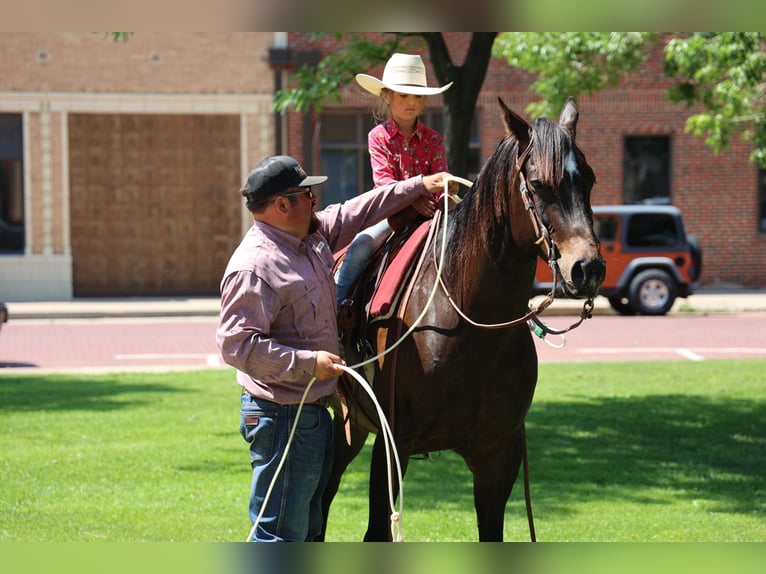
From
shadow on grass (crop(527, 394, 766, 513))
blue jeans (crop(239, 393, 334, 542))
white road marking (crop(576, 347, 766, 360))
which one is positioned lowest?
white road marking (crop(576, 347, 766, 360))

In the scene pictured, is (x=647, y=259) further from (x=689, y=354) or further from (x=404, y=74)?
(x=404, y=74)

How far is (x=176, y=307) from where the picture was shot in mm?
23672

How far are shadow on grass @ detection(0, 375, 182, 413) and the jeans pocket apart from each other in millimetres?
7925

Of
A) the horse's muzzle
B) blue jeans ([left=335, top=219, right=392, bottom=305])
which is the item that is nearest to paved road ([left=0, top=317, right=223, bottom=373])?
blue jeans ([left=335, top=219, right=392, bottom=305])

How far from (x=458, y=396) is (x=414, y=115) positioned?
129 centimetres

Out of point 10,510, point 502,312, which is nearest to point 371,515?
point 502,312

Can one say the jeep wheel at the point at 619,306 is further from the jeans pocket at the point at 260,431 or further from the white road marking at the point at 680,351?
the jeans pocket at the point at 260,431

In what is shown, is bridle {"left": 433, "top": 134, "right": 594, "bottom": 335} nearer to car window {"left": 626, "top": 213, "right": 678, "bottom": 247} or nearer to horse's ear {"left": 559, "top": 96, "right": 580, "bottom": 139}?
horse's ear {"left": 559, "top": 96, "right": 580, "bottom": 139}

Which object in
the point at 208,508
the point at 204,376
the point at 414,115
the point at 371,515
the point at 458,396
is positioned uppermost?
the point at 414,115

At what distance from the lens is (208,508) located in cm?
752

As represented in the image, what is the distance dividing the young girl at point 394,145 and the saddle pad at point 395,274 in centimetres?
11

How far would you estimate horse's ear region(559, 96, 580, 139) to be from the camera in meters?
4.22

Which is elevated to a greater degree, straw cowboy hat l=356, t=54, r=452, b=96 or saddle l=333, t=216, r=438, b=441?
straw cowboy hat l=356, t=54, r=452, b=96
